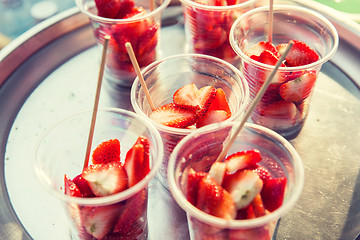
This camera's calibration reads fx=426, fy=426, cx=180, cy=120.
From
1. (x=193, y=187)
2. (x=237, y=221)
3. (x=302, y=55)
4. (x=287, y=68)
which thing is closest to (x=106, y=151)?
(x=193, y=187)

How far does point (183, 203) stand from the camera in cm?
76

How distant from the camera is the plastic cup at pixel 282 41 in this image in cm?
110

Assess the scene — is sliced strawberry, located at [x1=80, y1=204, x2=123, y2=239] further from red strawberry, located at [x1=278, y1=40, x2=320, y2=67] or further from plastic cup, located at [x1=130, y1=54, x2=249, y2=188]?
red strawberry, located at [x1=278, y1=40, x2=320, y2=67]

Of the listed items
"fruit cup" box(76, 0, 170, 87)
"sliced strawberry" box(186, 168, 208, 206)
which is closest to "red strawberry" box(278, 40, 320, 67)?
"fruit cup" box(76, 0, 170, 87)

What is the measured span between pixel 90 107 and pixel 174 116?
1.23ft

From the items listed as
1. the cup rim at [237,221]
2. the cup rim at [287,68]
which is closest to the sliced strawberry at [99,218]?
the cup rim at [237,221]

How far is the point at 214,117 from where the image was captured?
1.00m

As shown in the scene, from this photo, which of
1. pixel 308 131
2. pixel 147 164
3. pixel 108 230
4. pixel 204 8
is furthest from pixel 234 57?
pixel 108 230

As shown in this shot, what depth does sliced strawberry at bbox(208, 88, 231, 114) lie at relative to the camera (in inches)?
41.4

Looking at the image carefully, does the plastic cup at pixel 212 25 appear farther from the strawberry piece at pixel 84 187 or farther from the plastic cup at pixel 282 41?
the strawberry piece at pixel 84 187

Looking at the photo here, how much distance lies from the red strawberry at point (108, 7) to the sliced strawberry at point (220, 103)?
45 centimetres

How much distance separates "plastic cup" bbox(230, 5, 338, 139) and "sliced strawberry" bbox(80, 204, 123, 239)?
53 centimetres

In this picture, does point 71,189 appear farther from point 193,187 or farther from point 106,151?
point 193,187

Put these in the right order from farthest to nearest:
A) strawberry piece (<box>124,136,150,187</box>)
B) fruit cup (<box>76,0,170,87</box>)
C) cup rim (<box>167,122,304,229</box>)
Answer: fruit cup (<box>76,0,170,87</box>) → strawberry piece (<box>124,136,150,187</box>) → cup rim (<box>167,122,304,229</box>)
